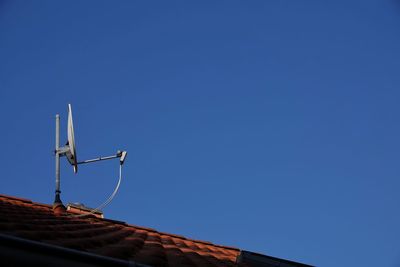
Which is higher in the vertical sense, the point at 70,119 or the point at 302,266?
the point at 70,119

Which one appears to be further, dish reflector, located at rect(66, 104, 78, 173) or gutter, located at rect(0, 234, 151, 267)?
dish reflector, located at rect(66, 104, 78, 173)

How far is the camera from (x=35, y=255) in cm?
195

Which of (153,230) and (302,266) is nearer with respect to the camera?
(302,266)

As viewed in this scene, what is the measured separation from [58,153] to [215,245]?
276 centimetres

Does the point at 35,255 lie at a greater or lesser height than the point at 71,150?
lesser

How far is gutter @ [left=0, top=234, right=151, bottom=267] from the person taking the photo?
1.89 meters

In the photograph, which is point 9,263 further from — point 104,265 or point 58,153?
point 58,153

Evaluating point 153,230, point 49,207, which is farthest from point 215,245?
point 49,207

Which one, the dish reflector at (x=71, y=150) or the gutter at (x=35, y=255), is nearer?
the gutter at (x=35, y=255)

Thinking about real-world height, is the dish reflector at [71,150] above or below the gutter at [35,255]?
above

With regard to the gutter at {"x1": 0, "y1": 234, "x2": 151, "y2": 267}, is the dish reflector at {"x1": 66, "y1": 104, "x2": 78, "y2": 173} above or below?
above

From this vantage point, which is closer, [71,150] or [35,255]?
[35,255]

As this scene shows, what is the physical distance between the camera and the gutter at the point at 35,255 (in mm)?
1888

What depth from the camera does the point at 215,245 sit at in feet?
24.2
